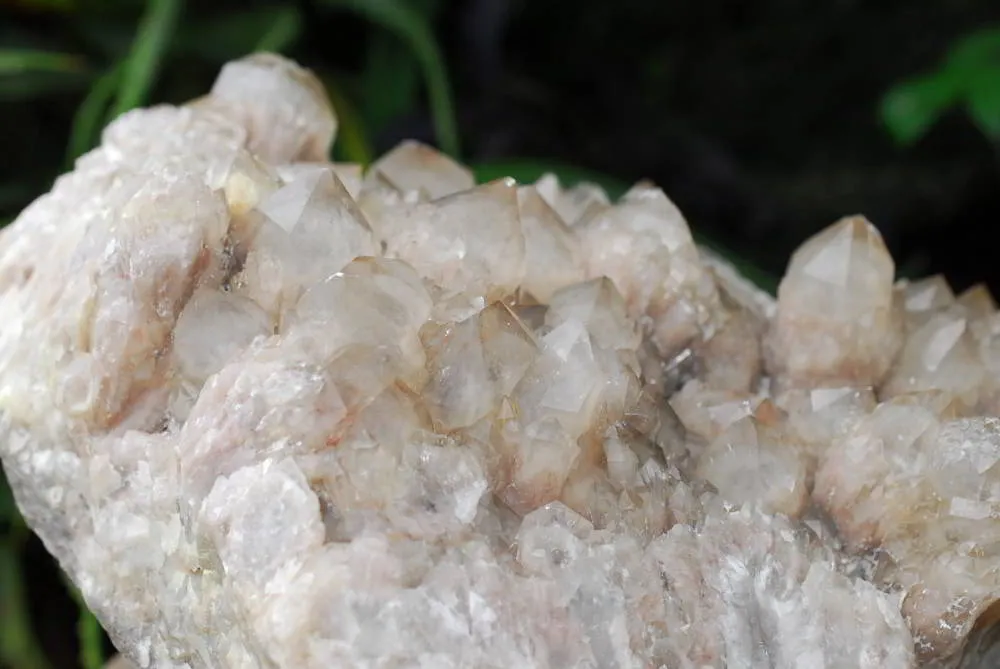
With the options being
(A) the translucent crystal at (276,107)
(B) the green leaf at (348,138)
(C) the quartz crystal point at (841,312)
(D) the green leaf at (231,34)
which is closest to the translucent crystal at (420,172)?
(A) the translucent crystal at (276,107)

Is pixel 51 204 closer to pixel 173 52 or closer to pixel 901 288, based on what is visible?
pixel 901 288

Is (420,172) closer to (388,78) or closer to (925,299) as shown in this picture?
(925,299)

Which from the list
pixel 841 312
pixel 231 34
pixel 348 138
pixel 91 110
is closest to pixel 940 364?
pixel 841 312

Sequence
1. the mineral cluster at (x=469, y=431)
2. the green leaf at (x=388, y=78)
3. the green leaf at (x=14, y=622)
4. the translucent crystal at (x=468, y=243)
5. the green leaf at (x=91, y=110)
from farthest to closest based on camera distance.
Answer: the green leaf at (x=388, y=78), the green leaf at (x=91, y=110), the green leaf at (x=14, y=622), the translucent crystal at (x=468, y=243), the mineral cluster at (x=469, y=431)

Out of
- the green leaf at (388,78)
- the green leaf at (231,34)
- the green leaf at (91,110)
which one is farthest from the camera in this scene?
the green leaf at (388,78)

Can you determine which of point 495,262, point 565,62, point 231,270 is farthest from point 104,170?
point 565,62

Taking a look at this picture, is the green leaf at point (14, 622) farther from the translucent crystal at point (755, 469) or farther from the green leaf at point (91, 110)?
the translucent crystal at point (755, 469)

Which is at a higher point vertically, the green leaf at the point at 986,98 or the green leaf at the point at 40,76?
the green leaf at the point at 986,98

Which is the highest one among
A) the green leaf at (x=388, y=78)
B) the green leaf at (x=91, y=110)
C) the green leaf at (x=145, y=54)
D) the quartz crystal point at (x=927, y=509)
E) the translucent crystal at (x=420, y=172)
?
the translucent crystal at (x=420, y=172)
